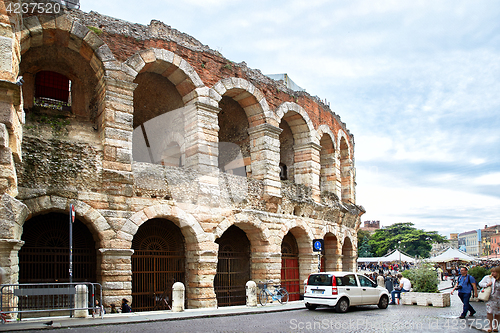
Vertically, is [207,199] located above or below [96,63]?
below

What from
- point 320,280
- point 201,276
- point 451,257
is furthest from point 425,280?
point 451,257

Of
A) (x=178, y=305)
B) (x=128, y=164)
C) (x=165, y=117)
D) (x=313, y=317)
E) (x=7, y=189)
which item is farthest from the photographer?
(x=165, y=117)

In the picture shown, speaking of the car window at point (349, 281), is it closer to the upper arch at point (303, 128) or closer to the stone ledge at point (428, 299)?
the stone ledge at point (428, 299)

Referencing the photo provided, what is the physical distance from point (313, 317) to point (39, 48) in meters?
10.2

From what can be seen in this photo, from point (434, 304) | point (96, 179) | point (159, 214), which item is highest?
point (96, 179)

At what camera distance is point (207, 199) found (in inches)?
532

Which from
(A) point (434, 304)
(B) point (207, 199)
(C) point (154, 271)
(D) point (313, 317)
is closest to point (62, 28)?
(B) point (207, 199)

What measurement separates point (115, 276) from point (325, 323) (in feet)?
17.5

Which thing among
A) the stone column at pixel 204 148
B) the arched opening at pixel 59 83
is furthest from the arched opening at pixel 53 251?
the stone column at pixel 204 148

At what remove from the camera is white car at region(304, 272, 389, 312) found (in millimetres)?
11523

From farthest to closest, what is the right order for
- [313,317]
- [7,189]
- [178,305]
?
[178,305] → [313,317] → [7,189]

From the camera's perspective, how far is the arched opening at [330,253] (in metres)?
19.5

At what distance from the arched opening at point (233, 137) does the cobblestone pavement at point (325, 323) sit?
7.32 metres

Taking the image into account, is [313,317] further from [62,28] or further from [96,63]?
[62,28]
